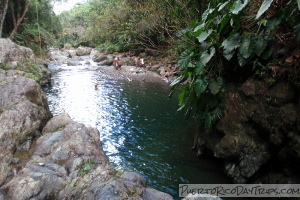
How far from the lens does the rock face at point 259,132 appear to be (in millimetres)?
3736

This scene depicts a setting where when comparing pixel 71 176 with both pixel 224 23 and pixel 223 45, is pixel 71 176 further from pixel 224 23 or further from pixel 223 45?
pixel 224 23

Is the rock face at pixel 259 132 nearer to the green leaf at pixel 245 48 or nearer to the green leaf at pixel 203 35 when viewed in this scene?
the green leaf at pixel 245 48

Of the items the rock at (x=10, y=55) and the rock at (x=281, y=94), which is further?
the rock at (x=10, y=55)

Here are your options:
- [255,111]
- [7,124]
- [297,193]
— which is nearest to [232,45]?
[255,111]

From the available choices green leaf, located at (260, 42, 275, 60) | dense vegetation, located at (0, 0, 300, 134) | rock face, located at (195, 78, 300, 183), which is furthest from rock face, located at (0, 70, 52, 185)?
green leaf, located at (260, 42, 275, 60)

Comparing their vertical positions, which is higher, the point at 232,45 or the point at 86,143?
the point at 232,45

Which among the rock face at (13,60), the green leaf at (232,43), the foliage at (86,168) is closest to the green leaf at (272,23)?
the green leaf at (232,43)

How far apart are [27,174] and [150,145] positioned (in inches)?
142

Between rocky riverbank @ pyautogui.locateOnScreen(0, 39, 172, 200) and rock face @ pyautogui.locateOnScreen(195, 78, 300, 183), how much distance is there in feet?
6.25

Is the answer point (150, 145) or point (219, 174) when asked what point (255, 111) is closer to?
point (219, 174)

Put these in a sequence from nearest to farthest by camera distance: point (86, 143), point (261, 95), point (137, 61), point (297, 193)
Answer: point (297, 193)
point (261, 95)
point (86, 143)
point (137, 61)

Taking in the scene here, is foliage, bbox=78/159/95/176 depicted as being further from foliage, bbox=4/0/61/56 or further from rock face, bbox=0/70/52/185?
foliage, bbox=4/0/61/56

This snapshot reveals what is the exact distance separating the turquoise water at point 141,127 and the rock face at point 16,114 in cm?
218

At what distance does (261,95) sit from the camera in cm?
426
